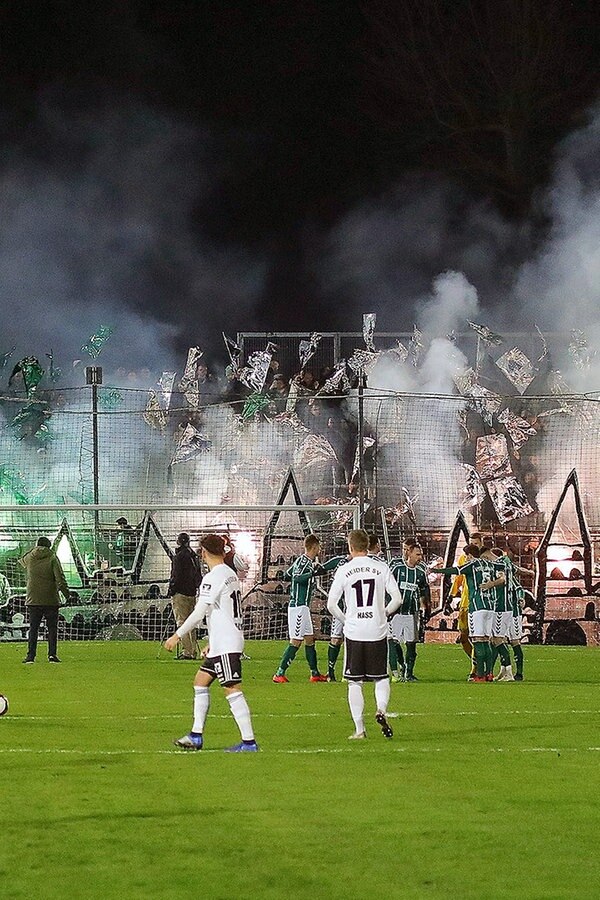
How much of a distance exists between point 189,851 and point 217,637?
430 cm

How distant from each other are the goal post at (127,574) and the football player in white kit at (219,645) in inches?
758

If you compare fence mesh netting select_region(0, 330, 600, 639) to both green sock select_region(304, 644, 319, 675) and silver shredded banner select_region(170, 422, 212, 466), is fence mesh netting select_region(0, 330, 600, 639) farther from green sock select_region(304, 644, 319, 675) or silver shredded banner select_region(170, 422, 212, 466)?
green sock select_region(304, 644, 319, 675)

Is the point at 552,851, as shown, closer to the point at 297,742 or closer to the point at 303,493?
the point at 297,742

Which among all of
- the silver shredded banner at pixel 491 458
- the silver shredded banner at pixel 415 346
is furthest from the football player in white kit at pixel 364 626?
the silver shredded banner at pixel 415 346

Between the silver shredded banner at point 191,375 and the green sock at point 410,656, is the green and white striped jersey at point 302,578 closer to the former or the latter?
the green sock at point 410,656

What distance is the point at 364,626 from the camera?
13.4 meters

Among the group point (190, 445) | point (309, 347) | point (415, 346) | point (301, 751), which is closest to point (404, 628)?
point (301, 751)

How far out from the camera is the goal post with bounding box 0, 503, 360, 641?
32062mm

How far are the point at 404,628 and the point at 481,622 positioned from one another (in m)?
1.15

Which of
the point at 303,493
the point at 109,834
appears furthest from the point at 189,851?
the point at 303,493

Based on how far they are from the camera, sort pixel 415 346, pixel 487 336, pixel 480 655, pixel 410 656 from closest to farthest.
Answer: pixel 410 656
pixel 480 655
pixel 487 336
pixel 415 346

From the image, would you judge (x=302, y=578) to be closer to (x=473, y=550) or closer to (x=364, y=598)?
(x=473, y=550)

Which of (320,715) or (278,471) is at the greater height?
(278,471)

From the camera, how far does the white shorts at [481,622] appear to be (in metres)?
20.9
